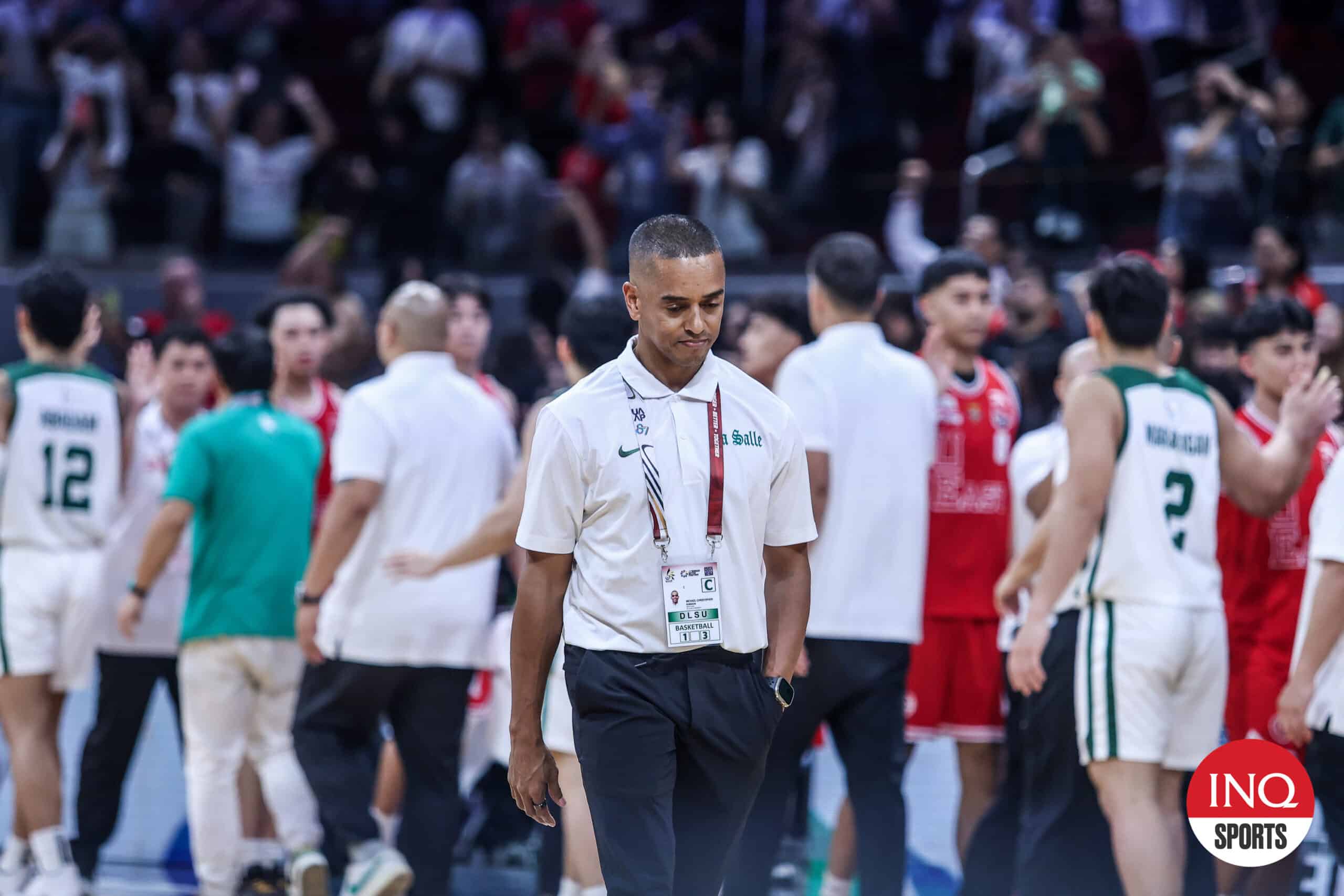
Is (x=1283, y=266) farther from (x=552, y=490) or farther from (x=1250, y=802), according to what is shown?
(x=552, y=490)

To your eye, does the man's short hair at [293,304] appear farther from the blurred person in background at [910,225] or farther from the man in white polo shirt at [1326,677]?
the blurred person in background at [910,225]

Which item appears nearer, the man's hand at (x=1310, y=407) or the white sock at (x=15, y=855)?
the man's hand at (x=1310, y=407)

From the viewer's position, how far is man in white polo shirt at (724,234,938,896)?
4.75 m

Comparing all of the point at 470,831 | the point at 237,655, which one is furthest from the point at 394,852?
the point at 470,831

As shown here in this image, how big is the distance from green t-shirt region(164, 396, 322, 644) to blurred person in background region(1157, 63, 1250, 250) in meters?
5.87

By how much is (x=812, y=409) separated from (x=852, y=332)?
317 millimetres

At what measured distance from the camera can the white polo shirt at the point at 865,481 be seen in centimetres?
480

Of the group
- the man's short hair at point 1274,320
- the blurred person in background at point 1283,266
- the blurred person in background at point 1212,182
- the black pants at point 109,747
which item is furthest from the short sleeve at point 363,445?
the blurred person in background at point 1212,182

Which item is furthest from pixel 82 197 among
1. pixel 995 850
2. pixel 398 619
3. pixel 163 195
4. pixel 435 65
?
pixel 995 850

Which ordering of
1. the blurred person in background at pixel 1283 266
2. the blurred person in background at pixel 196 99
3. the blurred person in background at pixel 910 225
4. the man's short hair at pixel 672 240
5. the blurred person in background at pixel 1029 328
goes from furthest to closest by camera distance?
the blurred person in background at pixel 196 99 < the blurred person in background at pixel 910 225 < the blurred person in background at pixel 1283 266 < the blurred person in background at pixel 1029 328 < the man's short hair at pixel 672 240

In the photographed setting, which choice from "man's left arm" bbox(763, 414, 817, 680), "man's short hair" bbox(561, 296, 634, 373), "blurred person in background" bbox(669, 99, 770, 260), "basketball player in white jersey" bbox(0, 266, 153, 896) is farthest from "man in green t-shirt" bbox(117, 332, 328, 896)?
"blurred person in background" bbox(669, 99, 770, 260)

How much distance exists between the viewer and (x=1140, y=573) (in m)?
4.32

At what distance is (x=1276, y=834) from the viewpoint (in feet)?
14.0

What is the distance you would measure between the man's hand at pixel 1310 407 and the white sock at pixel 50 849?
4115 millimetres
